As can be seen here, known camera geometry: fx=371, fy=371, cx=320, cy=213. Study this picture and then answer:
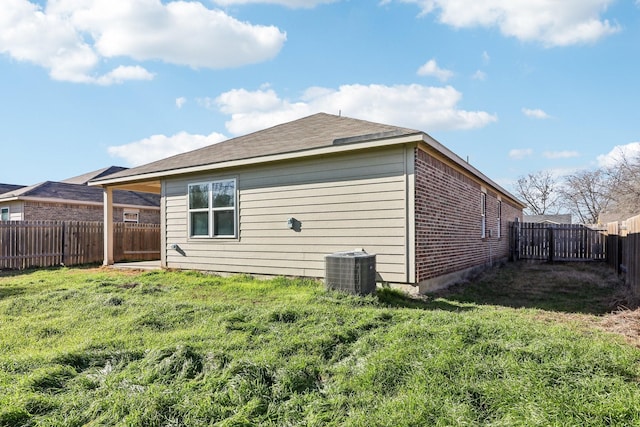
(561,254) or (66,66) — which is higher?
(66,66)

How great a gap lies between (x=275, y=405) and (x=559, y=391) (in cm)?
200

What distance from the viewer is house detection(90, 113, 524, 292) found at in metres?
6.77

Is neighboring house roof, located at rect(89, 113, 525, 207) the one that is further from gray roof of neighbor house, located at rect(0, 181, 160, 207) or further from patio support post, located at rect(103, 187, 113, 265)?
gray roof of neighbor house, located at rect(0, 181, 160, 207)

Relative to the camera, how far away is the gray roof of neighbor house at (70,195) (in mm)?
16031

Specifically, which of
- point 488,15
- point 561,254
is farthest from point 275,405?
point 561,254

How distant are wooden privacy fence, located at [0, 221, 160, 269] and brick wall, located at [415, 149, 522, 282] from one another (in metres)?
11.6

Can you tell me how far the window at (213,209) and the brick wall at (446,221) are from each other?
448 cm

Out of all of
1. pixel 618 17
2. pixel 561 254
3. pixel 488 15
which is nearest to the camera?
pixel 488 15

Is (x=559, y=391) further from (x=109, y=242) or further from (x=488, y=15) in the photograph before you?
(x=109, y=242)

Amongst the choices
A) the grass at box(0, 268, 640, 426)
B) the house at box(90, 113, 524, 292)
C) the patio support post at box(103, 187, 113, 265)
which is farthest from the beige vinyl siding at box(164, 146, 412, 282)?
the patio support post at box(103, 187, 113, 265)

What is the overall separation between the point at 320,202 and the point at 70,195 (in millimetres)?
15105

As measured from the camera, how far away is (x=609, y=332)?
4465 millimetres

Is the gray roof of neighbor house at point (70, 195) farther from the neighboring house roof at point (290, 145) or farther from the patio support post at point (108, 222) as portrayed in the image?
the neighboring house roof at point (290, 145)

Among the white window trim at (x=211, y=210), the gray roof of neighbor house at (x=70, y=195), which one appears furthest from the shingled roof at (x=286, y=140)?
the gray roof of neighbor house at (x=70, y=195)
